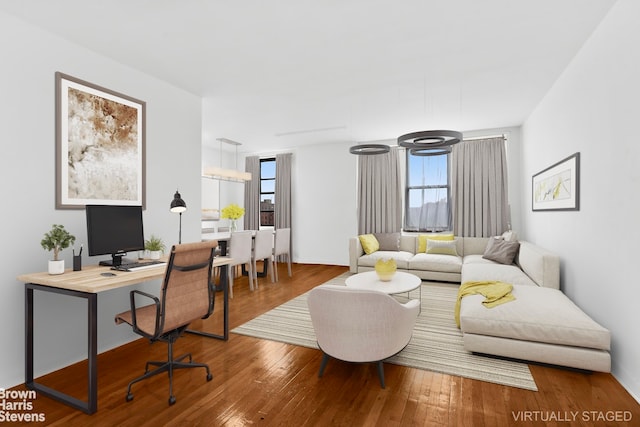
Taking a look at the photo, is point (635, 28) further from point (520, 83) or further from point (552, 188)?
point (552, 188)

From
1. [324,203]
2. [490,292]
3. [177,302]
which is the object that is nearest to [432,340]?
[490,292]

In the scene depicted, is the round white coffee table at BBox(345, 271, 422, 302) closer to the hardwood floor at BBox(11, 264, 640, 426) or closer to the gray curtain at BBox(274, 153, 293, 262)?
the hardwood floor at BBox(11, 264, 640, 426)

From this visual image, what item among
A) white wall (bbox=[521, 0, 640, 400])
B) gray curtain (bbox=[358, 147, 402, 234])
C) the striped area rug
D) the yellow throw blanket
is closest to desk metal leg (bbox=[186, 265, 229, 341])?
the striped area rug

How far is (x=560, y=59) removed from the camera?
3.24 metres

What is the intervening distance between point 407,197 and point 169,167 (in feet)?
15.4

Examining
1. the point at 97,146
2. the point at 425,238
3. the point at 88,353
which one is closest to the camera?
the point at 88,353

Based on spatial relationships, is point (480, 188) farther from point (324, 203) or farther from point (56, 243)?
point (56, 243)

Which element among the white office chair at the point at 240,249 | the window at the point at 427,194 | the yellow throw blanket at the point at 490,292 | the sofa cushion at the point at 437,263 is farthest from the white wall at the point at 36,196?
the window at the point at 427,194

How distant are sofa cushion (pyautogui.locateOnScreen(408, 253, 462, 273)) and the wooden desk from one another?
13.9 feet

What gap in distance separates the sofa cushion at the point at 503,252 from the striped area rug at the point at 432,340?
1002 millimetres

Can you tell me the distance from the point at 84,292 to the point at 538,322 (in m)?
3.24

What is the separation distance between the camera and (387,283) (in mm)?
3646

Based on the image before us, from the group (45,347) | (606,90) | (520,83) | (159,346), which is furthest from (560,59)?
(45,347)

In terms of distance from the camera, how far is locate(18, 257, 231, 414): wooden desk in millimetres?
2047
